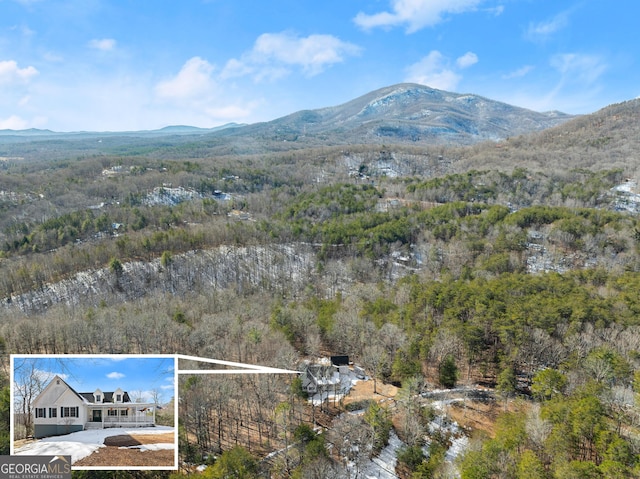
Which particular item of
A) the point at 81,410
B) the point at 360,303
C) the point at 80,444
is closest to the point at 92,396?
the point at 81,410

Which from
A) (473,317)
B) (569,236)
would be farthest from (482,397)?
(569,236)

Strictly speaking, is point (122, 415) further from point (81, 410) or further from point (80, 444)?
point (80, 444)

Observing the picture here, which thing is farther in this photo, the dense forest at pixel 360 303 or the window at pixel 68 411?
the dense forest at pixel 360 303

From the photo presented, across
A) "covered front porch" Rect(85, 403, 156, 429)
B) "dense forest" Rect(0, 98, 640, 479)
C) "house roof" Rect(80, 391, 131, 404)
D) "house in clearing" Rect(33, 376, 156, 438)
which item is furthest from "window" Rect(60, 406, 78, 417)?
"dense forest" Rect(0, 98, 640, 479)

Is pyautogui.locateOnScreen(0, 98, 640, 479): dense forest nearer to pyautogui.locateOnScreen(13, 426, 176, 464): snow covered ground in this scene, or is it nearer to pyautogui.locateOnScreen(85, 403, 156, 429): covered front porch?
pyautogui.locateOnScreen(13, 426, 176, 464): snow covered ground

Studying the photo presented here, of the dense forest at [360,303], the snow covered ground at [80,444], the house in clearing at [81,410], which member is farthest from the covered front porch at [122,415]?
the dense forest at [360,303]

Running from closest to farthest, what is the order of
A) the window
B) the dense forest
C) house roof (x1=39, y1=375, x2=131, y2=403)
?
house roof (x1=39, y1=375, x2=131, y2=403), the window, the dense forest

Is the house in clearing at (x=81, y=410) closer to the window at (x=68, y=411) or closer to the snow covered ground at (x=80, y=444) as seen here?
the window at (x=68, y=411)
